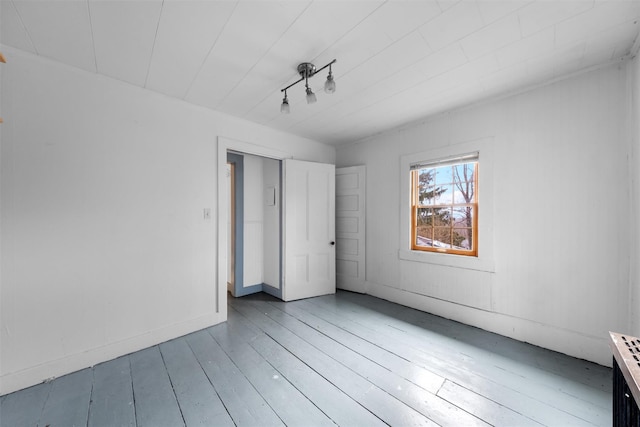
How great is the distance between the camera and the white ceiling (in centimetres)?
158

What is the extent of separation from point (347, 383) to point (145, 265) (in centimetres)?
219

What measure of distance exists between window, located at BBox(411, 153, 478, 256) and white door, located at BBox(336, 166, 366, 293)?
2.99 feet

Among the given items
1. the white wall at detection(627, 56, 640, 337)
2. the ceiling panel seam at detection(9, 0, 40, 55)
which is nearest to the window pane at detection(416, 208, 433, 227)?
the white wall at detection(627, 56, 640, 337)

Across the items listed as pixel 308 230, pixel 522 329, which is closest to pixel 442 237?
pixel 522 329

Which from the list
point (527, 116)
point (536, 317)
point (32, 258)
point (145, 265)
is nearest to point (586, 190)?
point (527, 116)

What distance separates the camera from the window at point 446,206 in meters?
3.09

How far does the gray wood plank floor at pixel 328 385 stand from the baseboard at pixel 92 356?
68mm

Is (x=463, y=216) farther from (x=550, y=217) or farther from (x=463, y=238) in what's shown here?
(x=550, y=217)

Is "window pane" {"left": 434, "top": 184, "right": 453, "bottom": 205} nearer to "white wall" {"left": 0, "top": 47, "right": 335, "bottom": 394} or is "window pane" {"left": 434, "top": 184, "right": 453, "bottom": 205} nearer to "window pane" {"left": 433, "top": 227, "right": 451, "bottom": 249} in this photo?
"window pane" {"left": 433, "top": 227, "right": 451, "bottom": 249}

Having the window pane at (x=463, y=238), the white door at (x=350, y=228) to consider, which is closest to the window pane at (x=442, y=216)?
the window pane at (x=463, y=238)

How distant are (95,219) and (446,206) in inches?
148

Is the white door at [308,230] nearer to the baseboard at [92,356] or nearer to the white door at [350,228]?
the white door at [350,228]

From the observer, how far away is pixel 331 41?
185 cm

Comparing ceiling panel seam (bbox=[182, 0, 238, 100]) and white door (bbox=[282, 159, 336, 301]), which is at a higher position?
ceiling panel seam (bbox=[182, 0, 238, 100])
